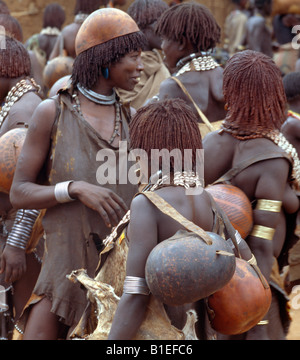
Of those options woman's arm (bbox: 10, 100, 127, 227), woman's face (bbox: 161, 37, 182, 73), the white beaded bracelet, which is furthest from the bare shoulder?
the white beaded bracelet

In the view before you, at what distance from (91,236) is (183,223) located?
1.16 m

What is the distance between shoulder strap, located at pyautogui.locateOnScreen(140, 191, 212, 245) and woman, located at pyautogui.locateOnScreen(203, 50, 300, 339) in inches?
43.7

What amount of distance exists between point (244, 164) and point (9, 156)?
1.38m

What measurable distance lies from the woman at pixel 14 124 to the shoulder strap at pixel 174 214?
5.06ft

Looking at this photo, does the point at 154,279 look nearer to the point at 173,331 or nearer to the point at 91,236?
the point at 173,331

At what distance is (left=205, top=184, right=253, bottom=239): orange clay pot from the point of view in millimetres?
3725

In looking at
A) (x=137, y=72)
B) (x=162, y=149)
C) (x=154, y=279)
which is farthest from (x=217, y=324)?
(x=137, y=72)

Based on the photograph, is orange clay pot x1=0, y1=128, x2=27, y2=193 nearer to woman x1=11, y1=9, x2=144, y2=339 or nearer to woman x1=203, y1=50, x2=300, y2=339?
woman x1=11, y1=9, x2=144, y2=339

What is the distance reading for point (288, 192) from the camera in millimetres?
4172

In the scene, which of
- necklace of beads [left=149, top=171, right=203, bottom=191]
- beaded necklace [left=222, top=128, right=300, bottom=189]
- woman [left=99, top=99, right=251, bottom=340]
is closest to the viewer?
woman [left=99, top=99, right=251, bottom=340]

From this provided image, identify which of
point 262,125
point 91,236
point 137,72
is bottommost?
point 91,236

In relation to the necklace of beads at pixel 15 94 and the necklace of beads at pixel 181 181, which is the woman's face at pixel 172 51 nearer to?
the necklace of beads at pixel 15 94

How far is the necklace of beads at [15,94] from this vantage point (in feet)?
16.0

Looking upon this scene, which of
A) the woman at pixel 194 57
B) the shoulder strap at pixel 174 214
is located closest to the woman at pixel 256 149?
the shoulder strap at pixel 174 214
